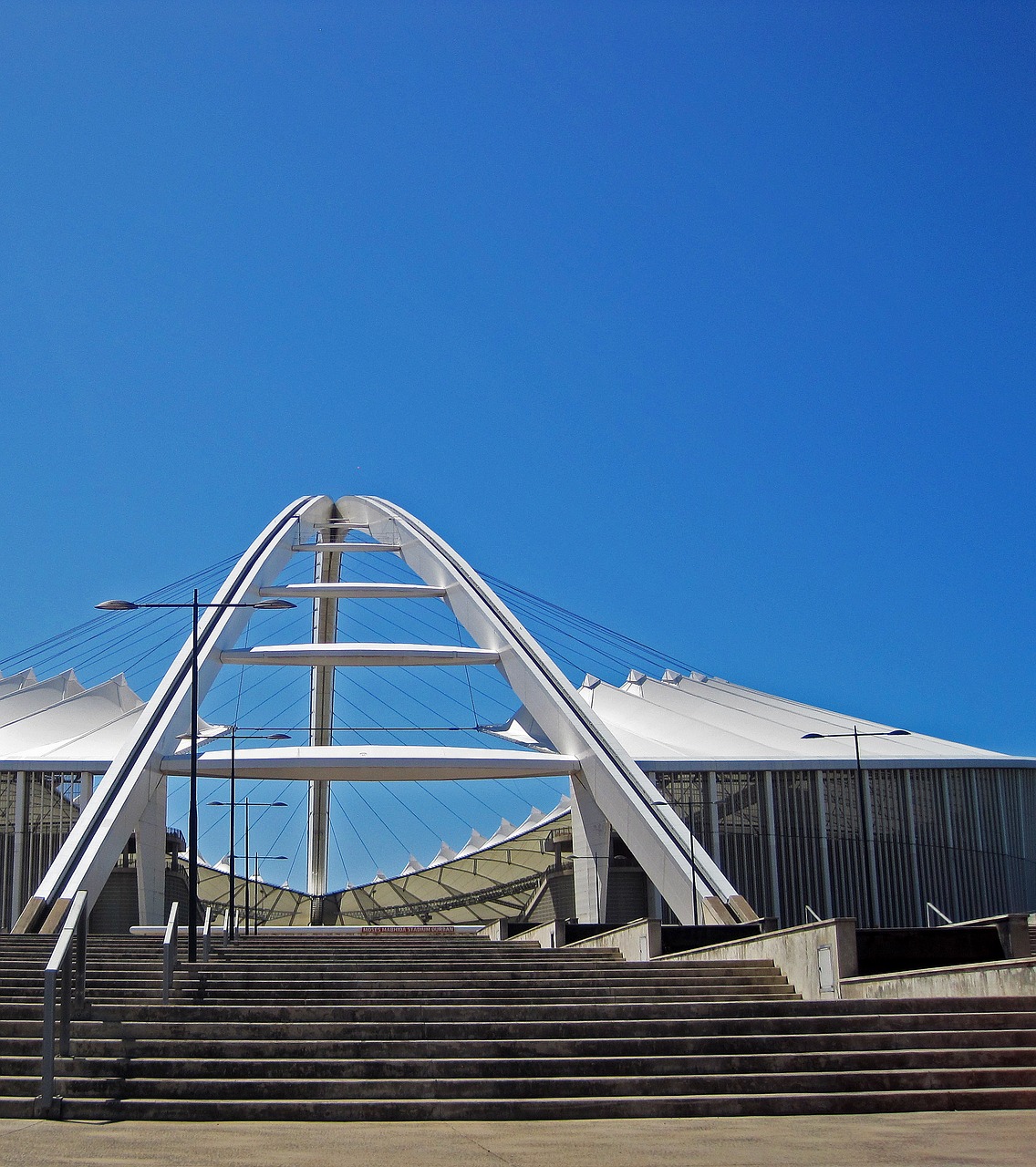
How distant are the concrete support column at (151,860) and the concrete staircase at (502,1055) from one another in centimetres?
1820

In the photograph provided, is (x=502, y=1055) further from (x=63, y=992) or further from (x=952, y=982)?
(x=952, y=982)

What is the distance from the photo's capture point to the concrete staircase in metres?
9.40

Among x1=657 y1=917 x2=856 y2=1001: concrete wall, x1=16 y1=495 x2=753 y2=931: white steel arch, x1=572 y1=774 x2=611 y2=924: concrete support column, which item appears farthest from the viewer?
x1=572 y1=774 x2=611 y2=924: concrete support column

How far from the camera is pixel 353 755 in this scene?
97.4 feet

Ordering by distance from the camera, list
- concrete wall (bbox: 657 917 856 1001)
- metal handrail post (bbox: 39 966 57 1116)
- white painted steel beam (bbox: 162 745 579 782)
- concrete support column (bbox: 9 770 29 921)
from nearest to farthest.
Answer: metal handrail post (bbox: 39 966 57 1116), concrete wall (bbox: 657 917 856 1001), white painted steel beam (bbox: 162 745 579 782), concrete support column (bbox: 9 770 29 921)

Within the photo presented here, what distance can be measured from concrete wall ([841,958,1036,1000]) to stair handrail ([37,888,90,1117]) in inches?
279

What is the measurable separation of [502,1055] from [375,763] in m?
19.6

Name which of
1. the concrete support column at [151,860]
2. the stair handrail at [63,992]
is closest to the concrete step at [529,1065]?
the stair handrail at [63,992]

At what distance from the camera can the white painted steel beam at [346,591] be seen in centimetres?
3781

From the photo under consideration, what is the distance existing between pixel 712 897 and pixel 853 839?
43.9 ft

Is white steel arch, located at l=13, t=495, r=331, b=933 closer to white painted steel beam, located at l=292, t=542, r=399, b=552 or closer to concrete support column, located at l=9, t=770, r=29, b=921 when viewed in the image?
white painted steel beam, located at l=292, t=542, r=399, b=552

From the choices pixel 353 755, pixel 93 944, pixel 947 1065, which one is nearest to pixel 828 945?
pixel 947 1065

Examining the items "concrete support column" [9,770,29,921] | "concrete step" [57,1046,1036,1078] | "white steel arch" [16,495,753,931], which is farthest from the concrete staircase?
"concrete support column" [9,770,29,921]

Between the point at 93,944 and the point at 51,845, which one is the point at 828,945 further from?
the point at 51,845
